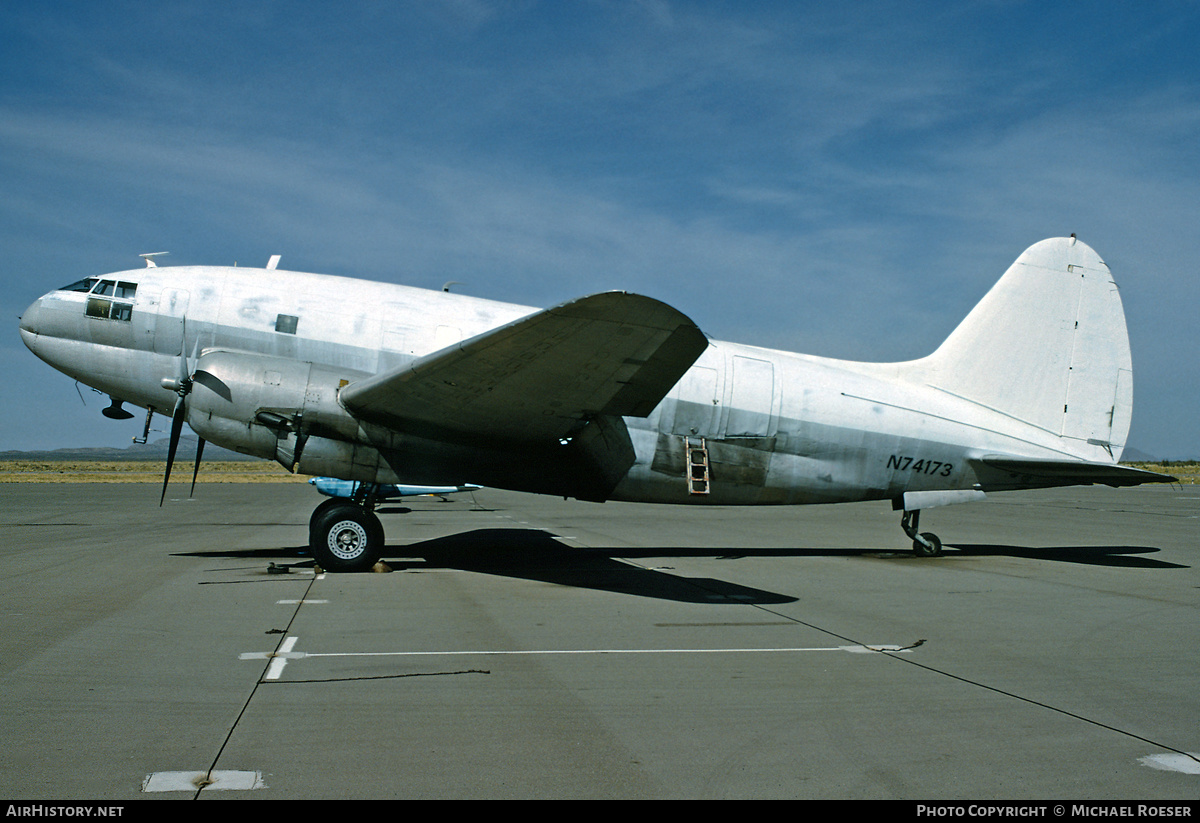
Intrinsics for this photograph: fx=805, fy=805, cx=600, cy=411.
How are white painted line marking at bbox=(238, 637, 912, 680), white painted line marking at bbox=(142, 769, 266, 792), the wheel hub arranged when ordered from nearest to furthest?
white painted line marking at bbox=(142, 769, 266, 792), white painted line marking at bbox=(238, 637, 912, 680), the wheel hub

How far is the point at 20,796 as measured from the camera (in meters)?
3.73

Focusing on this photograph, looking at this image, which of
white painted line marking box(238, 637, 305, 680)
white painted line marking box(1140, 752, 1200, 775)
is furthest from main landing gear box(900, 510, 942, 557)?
white painted line marking box(238, 637, 305, 680)

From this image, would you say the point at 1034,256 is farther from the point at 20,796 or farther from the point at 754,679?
the point at 20,796

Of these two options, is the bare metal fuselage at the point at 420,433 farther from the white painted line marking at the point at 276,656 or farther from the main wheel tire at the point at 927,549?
the white painted line marking at the point at 276,656

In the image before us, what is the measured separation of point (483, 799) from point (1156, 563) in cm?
1479

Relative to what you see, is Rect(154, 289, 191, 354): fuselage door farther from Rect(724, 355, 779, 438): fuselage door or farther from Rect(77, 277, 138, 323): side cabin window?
Rect(724, 355, 779, 438): fuselage door

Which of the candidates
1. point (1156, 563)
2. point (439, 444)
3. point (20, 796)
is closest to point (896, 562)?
point (1156, 563)

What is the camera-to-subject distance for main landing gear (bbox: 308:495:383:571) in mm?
11992

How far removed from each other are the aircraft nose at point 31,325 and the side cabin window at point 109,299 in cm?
51

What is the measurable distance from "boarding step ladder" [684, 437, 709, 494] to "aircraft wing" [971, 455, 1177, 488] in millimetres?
5234

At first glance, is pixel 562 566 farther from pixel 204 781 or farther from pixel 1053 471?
pixel 204 781

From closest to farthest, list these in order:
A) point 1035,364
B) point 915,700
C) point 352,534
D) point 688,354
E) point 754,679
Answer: point 915,700
point 754,679
point 688,354
point 352,534
point 1035,364

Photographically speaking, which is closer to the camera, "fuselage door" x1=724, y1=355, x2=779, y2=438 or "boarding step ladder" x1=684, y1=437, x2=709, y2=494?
"boarding step ladder" x1=684, y1=437, x2=709, y2=494

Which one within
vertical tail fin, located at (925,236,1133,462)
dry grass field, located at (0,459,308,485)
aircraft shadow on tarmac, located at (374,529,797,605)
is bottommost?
dry grass field, located at (0,459,308,485)
